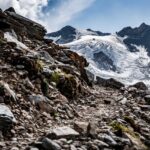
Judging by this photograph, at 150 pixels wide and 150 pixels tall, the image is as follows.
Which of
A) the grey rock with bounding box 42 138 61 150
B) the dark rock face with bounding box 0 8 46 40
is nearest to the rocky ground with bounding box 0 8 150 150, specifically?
the grey rock with bounding box 42 138 61 150

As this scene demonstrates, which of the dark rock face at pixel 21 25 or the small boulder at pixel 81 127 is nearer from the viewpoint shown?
the small boulder at pixel 81 127

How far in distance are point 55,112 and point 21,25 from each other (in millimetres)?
17349

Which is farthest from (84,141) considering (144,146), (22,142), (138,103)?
(138,103)

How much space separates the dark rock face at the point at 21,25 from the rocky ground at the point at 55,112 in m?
0.45

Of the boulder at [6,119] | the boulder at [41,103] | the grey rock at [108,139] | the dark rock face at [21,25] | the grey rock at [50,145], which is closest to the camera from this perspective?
the grey rock at [50,145]

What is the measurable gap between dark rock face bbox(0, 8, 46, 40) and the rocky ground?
0.45 m

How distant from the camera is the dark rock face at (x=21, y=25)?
98.9 ft

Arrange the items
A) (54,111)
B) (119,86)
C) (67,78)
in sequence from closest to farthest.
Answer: (54,111) → (67,78) → (119,86)

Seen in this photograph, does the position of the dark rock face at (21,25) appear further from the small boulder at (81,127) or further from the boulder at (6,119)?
the boulder at (6,119)

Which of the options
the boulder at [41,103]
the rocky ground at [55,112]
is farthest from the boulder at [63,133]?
the boulder at [41,103]

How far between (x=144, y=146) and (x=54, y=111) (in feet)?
13.6

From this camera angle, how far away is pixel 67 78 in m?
24.3

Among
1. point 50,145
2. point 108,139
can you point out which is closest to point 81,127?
point 108,139

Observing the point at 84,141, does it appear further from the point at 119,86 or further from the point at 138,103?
the point at 119,86
